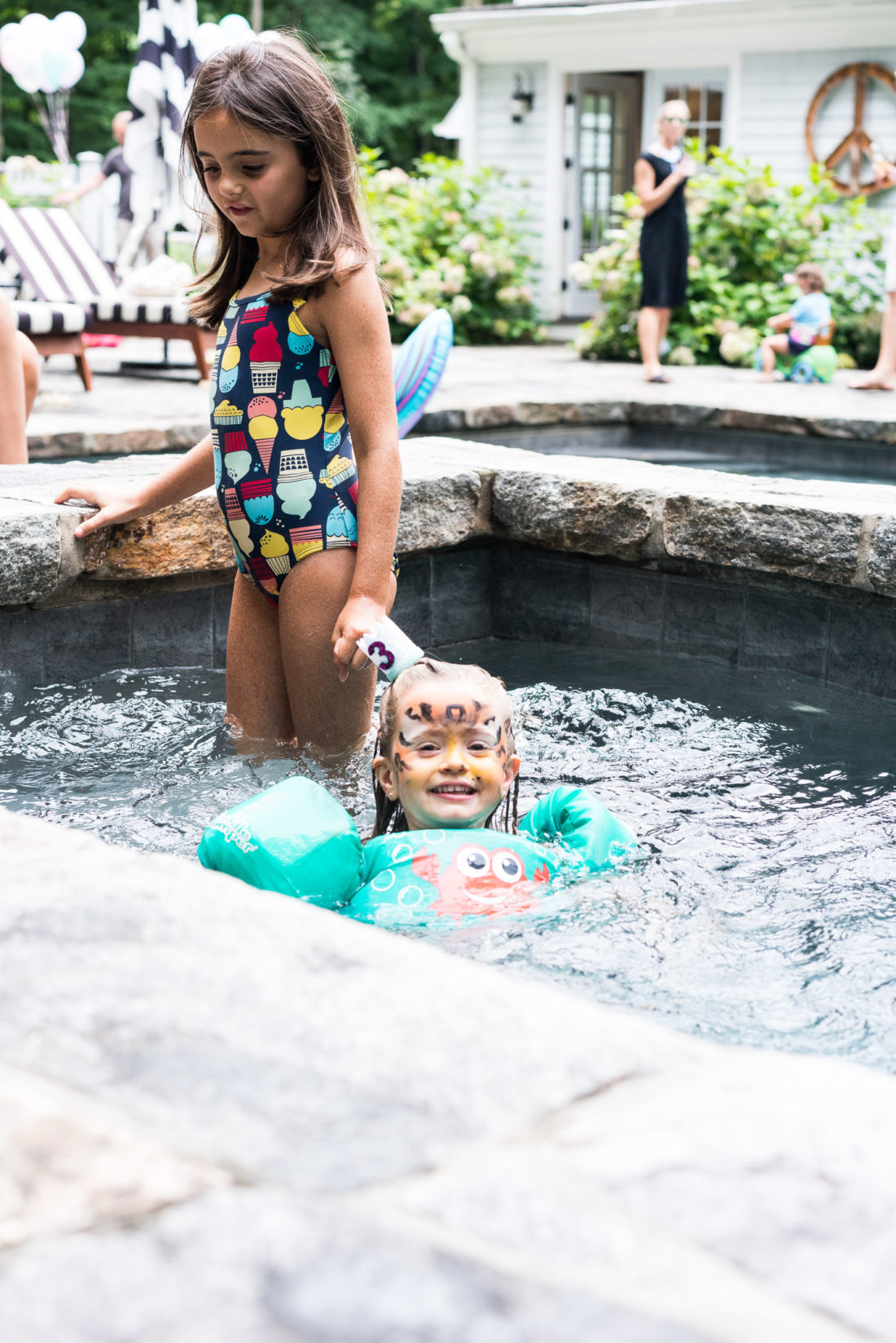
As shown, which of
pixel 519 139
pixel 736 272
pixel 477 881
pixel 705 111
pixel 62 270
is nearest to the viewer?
pixel 477 881

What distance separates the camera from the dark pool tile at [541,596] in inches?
169

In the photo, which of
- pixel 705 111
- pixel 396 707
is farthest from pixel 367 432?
pixel 705 111

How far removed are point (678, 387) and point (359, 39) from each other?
2086 centimetres

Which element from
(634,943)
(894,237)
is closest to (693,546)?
(634,943)

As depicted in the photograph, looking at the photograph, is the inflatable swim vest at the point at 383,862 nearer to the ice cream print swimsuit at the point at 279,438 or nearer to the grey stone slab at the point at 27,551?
the ice cream print swimsuit at the point at 279,438

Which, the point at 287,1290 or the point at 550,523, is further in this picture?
the point at 550,523

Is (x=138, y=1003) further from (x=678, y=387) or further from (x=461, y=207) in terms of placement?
(x=461, y=207)

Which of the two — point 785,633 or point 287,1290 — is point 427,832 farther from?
point 785,633

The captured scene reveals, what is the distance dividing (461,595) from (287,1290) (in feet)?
11.9

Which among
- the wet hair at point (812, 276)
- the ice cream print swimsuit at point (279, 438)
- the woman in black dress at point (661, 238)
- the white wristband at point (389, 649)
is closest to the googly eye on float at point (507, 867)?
the white wristband at point (389, 649)

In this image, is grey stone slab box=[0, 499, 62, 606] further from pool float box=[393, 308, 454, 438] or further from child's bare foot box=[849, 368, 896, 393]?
child's bare foot box=[849, 368, 896, 393]

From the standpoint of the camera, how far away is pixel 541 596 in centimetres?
437

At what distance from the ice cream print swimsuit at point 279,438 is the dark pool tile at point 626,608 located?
159 centimetres

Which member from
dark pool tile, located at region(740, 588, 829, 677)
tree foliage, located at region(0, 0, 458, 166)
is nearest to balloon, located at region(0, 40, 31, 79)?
tree foliage, located at region(0, 0, 458, 166)
